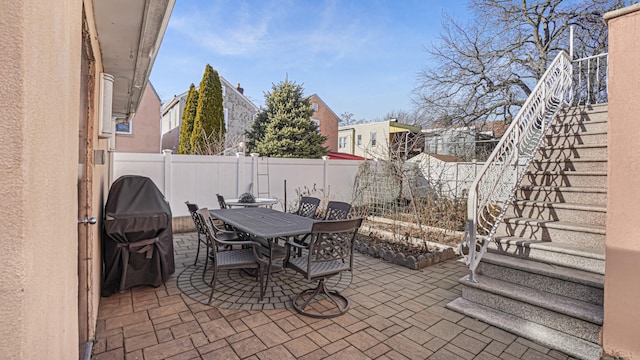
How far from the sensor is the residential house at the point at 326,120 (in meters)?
21.4

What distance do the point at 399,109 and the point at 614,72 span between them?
29.8 m

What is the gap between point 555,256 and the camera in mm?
3240

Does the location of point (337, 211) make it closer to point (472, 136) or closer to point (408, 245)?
point (408, 245)

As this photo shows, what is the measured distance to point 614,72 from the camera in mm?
2531

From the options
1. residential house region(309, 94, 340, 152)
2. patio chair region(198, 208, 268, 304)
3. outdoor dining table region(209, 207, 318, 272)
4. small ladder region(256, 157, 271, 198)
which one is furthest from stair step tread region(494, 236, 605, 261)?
residential house region(309, 94, 340, 152)

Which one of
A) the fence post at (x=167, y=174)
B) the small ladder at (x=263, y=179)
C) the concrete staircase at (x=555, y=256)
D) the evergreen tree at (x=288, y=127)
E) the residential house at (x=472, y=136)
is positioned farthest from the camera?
the evergreen tree at (x=288, y=127)

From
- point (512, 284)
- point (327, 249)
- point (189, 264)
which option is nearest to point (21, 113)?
point (327, 249)

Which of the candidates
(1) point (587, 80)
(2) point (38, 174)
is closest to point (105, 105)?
(2) point (38, 174)

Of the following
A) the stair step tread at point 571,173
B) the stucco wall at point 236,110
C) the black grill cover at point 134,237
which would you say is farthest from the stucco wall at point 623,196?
the stucco wall at point 236,110

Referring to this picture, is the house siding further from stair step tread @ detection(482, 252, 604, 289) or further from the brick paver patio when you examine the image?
the brick paver patio

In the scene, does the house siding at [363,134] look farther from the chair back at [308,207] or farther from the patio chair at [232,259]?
the patio chair at [232,259]

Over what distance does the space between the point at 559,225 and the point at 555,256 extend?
41cm

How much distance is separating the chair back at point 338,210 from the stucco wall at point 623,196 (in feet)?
8.88

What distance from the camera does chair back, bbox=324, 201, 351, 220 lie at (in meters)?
4.45
